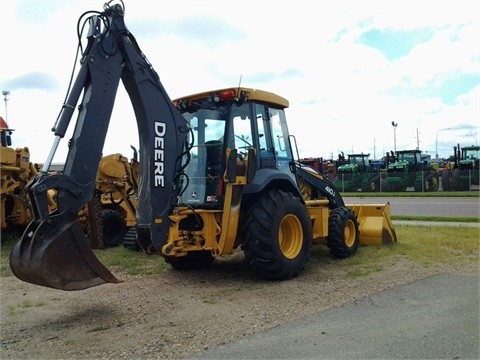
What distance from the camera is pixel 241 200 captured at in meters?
7.11

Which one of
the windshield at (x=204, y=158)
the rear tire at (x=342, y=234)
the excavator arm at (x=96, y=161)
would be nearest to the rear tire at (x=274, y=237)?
the windshield at (x=204, y=158)

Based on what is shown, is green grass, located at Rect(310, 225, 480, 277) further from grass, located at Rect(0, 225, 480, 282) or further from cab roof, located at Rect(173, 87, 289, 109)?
cab roof, located at Rect(173, 87, 289, 109)

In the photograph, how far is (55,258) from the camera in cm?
501

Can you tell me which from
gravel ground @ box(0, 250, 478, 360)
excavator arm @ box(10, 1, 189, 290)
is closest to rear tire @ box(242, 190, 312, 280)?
gravel ground @ box(0, 250, 478, 360)

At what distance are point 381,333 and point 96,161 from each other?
350 cm

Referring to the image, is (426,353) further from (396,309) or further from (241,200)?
(241,200)

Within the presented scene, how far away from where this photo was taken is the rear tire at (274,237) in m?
6.82

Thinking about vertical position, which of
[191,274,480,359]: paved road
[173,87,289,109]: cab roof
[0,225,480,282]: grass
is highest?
[173,87,289,109]: cab roof

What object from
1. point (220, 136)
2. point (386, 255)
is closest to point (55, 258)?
point (220, 136)

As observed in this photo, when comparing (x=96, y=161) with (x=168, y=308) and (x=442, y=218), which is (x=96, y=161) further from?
(x=442, y=218)

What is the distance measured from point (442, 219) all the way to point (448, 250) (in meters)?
6.03

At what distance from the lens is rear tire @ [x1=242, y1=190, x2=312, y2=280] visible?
269 inches

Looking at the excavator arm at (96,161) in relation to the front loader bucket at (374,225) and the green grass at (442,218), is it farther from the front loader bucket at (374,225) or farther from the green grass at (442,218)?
the green grass at (442,218)

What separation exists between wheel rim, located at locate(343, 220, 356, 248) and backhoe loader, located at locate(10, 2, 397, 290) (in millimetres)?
307
